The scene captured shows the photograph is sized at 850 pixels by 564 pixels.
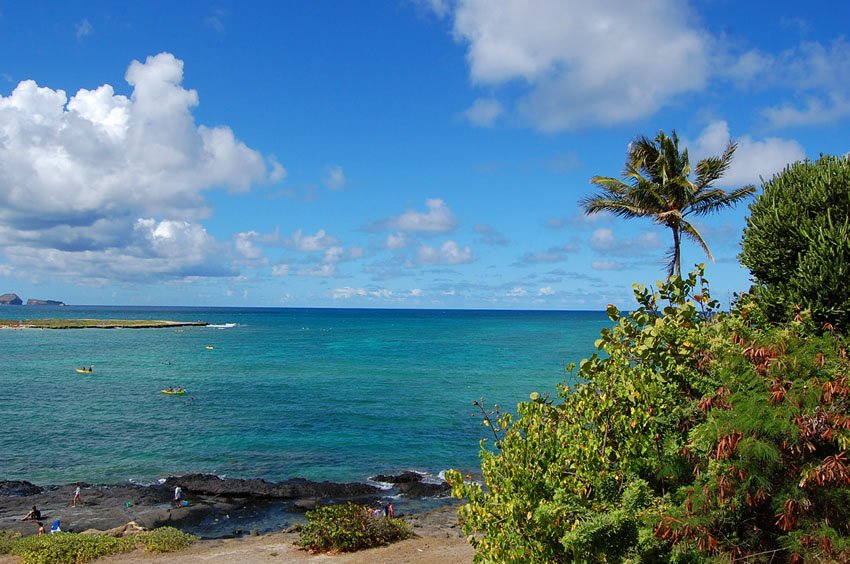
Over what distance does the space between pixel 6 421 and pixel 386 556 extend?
38.9m

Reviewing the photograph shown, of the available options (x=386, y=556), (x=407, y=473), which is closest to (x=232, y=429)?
(x=407, y=473)

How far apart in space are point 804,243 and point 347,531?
18224mm

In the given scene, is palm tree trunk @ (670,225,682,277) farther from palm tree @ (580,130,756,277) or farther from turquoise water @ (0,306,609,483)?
turquoise water @ (0,306,609,483)

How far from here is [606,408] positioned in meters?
9.60

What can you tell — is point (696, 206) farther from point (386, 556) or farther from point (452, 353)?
point (452, 353)

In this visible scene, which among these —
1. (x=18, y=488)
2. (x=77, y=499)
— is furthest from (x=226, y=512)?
(x=18, y=488)

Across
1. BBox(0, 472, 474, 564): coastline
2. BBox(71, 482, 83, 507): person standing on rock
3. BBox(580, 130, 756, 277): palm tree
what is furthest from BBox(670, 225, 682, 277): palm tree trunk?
BBox(71, 482, 83, 507): person standing on rock

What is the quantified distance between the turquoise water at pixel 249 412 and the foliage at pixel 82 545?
32.7 feet

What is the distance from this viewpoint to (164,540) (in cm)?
2369

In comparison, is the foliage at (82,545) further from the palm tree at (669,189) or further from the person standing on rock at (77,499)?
the palm tree at (669,189)

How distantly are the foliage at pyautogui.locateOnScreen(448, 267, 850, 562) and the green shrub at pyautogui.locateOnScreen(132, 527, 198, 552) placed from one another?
1796 centimetres

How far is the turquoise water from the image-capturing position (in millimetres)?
36406

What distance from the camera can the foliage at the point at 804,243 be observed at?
32.6ft

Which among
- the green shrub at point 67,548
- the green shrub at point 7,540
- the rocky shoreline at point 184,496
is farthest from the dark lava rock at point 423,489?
the green shrub at point 7,540
